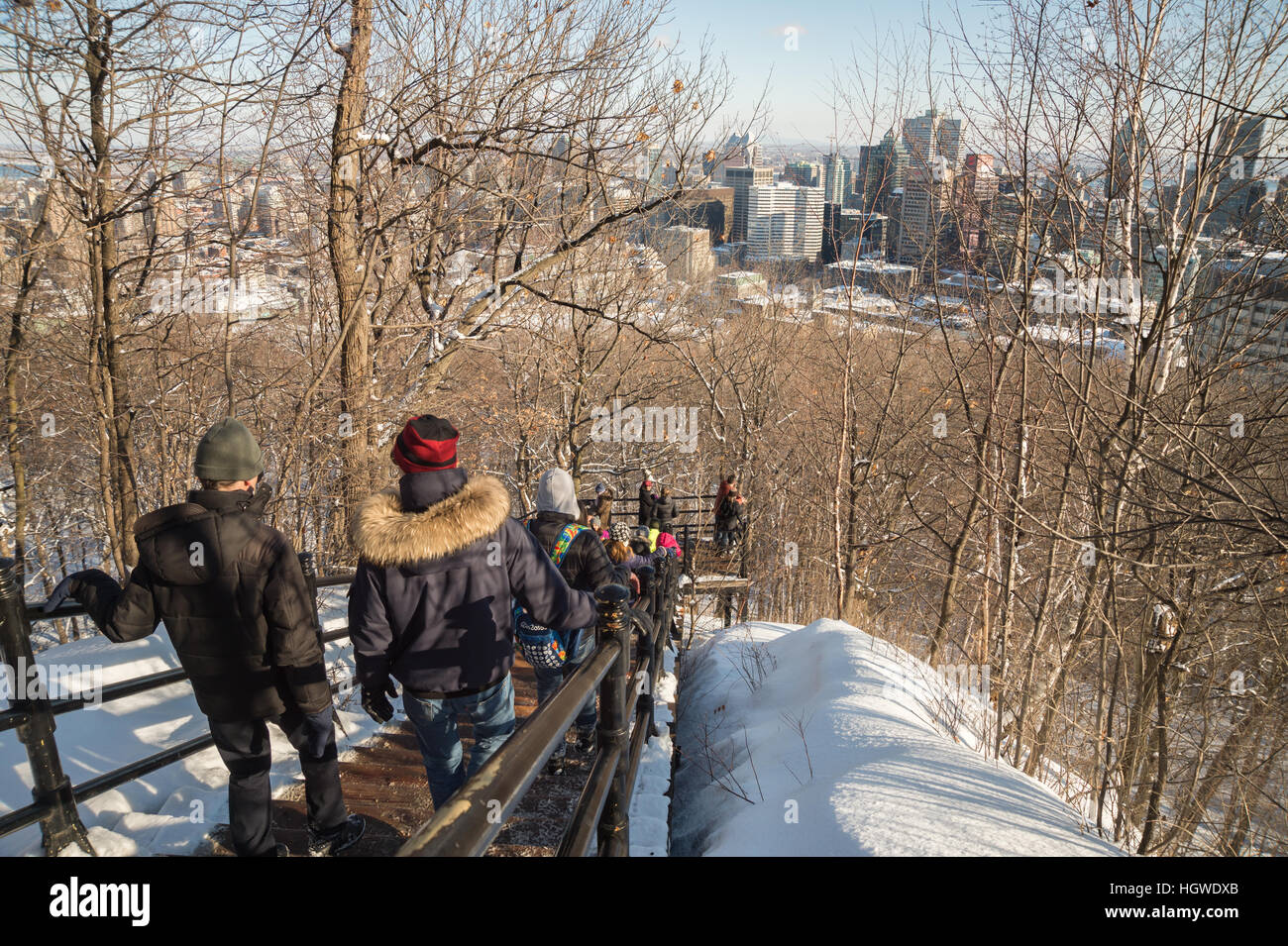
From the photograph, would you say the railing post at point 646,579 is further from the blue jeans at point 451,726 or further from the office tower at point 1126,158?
the office tower at point 1126,158

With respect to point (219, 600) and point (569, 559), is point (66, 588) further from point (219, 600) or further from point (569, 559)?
point (569, 559)

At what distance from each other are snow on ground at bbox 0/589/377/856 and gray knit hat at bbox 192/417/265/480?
1670mm

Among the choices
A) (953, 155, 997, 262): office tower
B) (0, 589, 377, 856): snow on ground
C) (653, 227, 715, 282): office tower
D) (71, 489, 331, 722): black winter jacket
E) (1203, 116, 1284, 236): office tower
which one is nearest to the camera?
(71, 489, 331, 722): black winter jacket

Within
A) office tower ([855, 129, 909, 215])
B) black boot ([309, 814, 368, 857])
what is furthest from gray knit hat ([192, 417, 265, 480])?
office tower ([855, 129, 909, 215])

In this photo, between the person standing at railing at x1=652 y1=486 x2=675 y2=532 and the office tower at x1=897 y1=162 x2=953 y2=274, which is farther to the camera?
the person standing at railing at x1=652 y1=486 x2=675 y2=532

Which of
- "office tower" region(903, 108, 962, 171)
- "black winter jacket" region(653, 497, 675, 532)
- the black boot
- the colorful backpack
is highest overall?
"office tower" region(903, 108, 962, 171)

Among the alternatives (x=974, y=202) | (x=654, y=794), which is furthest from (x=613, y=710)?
(x=974, y=202)

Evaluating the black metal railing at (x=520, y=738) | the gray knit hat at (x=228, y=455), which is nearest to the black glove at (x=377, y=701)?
the black metal railing at (x=520, y=738)

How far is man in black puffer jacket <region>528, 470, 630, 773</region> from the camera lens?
137 inches

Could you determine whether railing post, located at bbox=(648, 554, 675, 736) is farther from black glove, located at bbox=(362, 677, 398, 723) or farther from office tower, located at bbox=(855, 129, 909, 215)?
office tower, located at bbox=(855, 129, 909, 215)

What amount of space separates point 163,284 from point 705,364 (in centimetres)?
1500

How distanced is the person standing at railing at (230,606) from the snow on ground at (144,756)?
82cm

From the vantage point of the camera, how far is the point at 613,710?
241 cm
